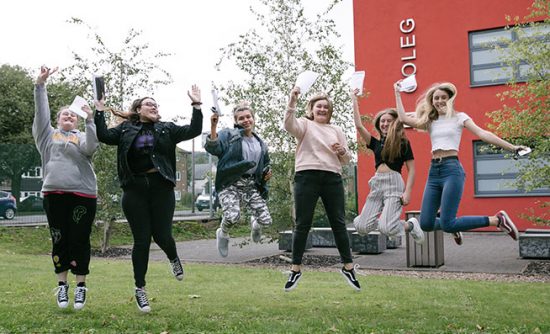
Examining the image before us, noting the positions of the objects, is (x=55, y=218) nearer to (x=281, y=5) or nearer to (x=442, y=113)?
(x=442, y=113)

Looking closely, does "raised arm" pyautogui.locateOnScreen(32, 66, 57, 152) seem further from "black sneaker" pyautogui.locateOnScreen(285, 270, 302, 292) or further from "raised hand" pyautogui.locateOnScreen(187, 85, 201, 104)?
"black sneaker" pyautogui.locateOnScreen(285, 270, 302, 292)

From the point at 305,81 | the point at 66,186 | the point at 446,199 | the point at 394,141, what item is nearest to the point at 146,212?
the point at 66,186

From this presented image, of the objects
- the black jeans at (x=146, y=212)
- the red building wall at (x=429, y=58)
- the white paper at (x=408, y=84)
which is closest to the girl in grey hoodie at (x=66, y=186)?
the black jeans at (x=146, y=212)

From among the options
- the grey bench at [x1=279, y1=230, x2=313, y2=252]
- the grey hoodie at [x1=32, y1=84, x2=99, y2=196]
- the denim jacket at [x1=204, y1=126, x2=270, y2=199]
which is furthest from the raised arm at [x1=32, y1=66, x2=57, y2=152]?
the grey bench at [x1=279, y1=230, x2=313, y2=252]

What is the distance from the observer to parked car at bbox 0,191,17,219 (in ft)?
61.2

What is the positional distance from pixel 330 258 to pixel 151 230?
8.87m

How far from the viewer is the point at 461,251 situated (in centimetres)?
1491

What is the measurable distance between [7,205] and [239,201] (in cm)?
1479

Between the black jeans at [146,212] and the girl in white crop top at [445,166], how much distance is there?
277 cm

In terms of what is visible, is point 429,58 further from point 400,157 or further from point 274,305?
point 274,305

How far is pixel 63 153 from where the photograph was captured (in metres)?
6.14

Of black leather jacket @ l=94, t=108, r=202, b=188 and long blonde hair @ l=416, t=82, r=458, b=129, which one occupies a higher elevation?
long blonde hair @ l=416, t=82, r=458, b=129

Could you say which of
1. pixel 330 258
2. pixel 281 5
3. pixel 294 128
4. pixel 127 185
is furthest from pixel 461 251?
pixel 127 185

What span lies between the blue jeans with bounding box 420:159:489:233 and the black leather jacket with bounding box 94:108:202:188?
104 inches
